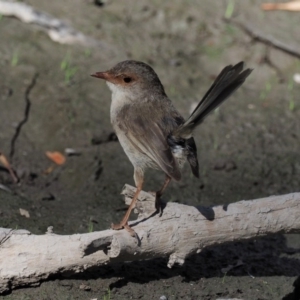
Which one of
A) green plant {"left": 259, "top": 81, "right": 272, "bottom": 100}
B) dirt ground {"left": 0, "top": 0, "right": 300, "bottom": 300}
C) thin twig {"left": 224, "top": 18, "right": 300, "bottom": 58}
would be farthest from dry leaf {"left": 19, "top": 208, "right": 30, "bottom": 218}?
thin twig {"left": 224, "top": 18, "right": 300, "bottom": 58}

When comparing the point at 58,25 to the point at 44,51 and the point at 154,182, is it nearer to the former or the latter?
the point at 44,51

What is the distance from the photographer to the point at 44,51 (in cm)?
885

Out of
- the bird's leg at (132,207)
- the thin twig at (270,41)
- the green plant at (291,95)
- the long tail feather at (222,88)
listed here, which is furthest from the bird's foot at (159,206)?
the thin twig at (270,41)

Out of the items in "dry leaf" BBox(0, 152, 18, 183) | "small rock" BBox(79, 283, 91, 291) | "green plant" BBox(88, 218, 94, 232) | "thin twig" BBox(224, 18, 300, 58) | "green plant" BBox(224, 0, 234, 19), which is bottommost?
"dry leaf" BBox(0, 152, 18, 183)

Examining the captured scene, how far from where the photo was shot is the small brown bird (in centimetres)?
511

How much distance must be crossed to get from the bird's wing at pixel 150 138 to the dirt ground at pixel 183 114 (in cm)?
93

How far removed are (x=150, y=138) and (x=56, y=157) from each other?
7.77 feet

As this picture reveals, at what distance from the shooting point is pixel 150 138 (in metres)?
5.41

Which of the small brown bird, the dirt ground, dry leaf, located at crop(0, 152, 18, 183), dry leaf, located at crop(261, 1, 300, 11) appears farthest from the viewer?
dry leaf, located at crop(261, 1, 300, 11)

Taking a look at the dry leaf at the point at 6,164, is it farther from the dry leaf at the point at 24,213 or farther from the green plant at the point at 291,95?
the green plant at the point at 291,95

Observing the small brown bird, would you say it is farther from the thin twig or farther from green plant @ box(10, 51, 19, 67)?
the thin twig

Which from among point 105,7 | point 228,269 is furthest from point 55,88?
point 228,269

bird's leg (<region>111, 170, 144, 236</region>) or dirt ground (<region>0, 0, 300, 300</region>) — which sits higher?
bird's leg (<region>111, 170, 144, 236</region>)

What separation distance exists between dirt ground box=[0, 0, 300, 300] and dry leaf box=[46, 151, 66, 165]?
84 millimetres
